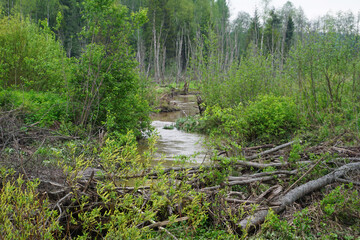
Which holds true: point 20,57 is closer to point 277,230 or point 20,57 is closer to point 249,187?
point 249,187

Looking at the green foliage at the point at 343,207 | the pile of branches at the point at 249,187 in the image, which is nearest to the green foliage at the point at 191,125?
the pile of branches at the point at 249,187

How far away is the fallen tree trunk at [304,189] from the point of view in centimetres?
389

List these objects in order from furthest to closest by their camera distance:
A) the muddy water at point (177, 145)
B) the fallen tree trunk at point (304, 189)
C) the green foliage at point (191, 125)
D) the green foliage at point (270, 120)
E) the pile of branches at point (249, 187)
Result: 1. the green foliage at point (191, 125)
2. the green foliage at point (270, 120)
3. the muddy water at point (177, 145)
4. the fallen tree trunk at point (304, 189)
5. the pile of branches at point (249, 187)

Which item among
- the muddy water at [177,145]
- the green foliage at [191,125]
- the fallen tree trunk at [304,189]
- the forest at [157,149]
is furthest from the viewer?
the green foliage at [191,125]

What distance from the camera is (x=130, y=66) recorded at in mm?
9156

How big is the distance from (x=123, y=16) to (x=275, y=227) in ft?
23.4

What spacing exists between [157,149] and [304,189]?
11.2 ft

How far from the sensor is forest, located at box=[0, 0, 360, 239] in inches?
140

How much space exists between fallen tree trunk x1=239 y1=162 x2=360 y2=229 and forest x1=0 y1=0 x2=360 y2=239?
17 millimetres

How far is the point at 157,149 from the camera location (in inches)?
272

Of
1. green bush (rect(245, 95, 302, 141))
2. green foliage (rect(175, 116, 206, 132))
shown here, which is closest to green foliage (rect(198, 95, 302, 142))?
green bush (rect(245, 95, 302, 141))

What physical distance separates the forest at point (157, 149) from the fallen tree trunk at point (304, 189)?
0.06 feet

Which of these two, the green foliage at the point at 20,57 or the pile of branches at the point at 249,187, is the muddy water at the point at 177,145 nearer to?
the pile of branches at the point at 249,187

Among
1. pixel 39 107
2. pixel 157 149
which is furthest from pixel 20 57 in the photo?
pixel 157 149
